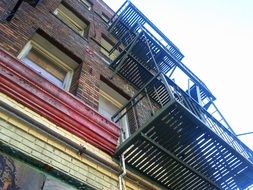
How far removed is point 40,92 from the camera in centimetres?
502

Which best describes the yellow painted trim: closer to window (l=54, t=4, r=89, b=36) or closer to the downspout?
the downspout

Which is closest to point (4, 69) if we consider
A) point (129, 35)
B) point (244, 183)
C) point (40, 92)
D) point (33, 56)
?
point (40, 92)

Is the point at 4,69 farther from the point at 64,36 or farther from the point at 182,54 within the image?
the point at 182,54

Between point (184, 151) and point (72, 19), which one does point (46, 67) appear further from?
point (72, 19)

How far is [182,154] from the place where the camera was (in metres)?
5.79

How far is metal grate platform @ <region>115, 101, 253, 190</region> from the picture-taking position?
213 inches

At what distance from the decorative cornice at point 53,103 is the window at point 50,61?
166cm

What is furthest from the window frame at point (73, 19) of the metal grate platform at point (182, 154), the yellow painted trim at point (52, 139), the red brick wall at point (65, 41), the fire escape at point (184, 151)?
the yellow painted trim at point (52, 139)

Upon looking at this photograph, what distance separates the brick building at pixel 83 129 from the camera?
14.0 ft

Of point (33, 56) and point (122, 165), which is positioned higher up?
point (122, 165)

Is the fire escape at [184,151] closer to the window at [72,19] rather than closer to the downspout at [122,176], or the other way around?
the downspout at [122,176]

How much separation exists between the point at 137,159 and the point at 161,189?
0.78 m

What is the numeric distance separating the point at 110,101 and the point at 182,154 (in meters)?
3.16

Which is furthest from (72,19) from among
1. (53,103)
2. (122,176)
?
(122,176)
